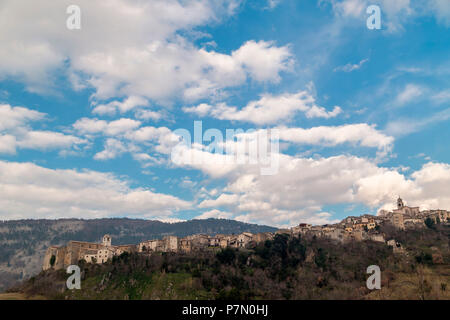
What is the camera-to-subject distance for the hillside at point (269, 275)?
64.3 m

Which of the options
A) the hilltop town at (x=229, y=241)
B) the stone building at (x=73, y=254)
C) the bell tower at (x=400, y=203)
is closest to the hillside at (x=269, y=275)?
the stone building at (x=73, y=254)

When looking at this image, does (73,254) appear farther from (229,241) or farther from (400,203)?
(400,203)

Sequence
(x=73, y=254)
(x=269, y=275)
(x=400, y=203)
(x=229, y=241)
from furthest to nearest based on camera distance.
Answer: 1. (x=400, y=203)
2. (x=229, y=241)
3. (x=73, y=254)
4. (x=269, y=275)

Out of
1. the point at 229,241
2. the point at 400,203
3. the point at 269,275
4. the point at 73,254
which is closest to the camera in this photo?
the point at 269,275

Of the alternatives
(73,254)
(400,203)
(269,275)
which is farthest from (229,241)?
(400,203)

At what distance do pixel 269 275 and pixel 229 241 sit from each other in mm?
40824

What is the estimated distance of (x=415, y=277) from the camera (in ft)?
223

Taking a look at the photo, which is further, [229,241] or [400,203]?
[400,203]

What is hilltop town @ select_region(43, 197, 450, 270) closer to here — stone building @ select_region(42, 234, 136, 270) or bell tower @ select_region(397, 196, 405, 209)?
stone building @ select_region(42, 234, 136, 270)

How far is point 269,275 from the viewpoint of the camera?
249ft

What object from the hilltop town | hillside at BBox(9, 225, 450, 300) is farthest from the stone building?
hillside at BBox(9, 225, 450, 300)

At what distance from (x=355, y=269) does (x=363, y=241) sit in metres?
24.0
